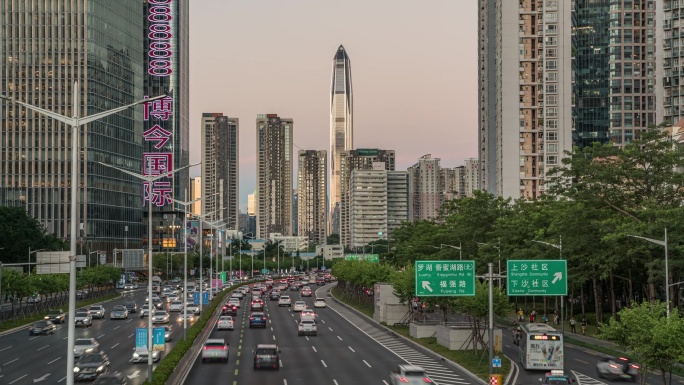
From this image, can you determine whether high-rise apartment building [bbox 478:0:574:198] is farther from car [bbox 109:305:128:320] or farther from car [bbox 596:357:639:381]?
car [bbox 596:357:639:381]

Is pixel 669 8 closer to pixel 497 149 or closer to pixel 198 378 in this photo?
pixel 497 149

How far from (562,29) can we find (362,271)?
80217 mm

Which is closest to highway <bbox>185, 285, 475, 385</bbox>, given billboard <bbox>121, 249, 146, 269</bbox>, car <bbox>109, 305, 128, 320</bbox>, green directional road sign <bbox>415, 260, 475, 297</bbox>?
green directional road sign <bbox>415, 260, 475, 297</bbox>

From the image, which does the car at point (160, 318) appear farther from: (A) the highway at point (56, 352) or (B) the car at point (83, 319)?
(B) the car at point (83, 319)

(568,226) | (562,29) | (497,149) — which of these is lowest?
(568,226)

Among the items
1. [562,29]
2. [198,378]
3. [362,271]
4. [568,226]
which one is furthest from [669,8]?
[198,378]

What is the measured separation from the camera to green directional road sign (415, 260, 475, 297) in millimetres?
52469

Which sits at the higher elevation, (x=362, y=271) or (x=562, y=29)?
(x=562, y=29)

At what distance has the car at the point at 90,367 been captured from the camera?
4738 cm

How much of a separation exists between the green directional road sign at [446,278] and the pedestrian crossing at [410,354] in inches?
201

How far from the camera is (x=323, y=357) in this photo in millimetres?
61938

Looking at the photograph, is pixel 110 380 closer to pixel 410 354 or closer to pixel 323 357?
pixel 323 357

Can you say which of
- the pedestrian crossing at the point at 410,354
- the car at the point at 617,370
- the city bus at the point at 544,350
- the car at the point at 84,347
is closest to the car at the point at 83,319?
the pedestrian crossing at the point at 410,354

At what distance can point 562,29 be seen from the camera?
172750 millimetres
